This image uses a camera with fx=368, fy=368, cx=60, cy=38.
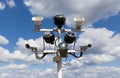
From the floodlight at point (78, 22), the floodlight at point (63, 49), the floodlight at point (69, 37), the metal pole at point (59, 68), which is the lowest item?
the metal pole at point (59, 68)

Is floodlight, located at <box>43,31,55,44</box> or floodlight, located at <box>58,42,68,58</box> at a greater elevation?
floodlight, located at <box>43,31,55,44</box>

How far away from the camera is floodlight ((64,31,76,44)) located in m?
21.8

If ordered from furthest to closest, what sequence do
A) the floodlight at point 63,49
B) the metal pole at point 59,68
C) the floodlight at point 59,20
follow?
1. the floodlight at point 59,20
2. the metal pole at point 59,68
3. the floodlight at point 63,49

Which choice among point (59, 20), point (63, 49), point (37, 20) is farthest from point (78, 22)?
point (37, 20)

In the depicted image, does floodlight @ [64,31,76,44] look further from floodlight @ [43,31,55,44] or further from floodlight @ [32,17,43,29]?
floodlight @ [32,17,43,29]

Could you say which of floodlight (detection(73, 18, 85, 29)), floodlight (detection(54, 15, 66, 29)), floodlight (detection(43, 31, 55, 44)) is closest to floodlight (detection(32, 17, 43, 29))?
floodlight (detection(43, 31, 55, 44))

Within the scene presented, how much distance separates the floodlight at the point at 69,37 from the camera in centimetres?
2181

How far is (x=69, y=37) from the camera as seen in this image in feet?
71.5

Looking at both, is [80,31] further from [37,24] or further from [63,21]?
[37,24]

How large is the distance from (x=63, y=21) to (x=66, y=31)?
630mm

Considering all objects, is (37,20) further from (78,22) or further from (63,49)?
(78,22)

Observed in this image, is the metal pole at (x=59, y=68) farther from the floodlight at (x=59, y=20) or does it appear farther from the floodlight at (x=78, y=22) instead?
the floodlight at (x=78, y=22)

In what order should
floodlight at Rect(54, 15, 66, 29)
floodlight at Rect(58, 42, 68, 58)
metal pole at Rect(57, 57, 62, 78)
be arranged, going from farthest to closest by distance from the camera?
floodlight at Rect(54, 15, 66, 29) → metal pole at Rect(57, 57, 62, 78) → floodlight at Rect(58, 42, 68, 58)

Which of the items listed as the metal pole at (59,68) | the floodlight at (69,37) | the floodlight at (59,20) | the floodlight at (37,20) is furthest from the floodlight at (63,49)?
the floodlight at (37,20)
